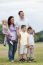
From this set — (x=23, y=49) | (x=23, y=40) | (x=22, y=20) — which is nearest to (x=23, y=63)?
(x=23, y=49)

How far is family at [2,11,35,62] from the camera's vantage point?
507cm

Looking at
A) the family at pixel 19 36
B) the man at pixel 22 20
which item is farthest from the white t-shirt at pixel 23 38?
the man at pixel 22 20

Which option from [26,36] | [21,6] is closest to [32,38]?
[26,36]

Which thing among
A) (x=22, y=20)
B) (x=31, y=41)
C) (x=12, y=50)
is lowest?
(x=12, y=50)

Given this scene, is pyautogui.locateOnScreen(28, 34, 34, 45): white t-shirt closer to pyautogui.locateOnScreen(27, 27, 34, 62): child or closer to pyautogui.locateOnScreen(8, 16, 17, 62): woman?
pyautogui.locateOnScreen(27, 27, 34, 62): child

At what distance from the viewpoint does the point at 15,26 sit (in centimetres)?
509

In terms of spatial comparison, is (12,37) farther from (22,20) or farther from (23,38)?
(22,20)

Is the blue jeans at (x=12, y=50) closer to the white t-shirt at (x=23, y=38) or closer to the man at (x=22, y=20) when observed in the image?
the white t-shirt at (x=23, y=38)

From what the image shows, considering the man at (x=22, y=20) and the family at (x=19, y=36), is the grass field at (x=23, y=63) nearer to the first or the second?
the family at (x=19, y=36)

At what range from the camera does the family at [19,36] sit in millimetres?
5074

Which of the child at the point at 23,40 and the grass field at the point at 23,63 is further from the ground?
the child at the point at 23,40

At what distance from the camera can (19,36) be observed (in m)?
5.09

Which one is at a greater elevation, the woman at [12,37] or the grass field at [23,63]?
the woman at [12,37]

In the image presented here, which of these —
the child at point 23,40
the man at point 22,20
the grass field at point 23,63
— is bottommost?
the grass field at point 23,63
